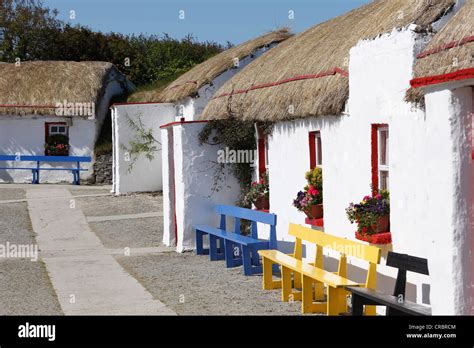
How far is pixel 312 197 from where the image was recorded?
12695 mm

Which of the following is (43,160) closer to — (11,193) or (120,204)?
(11,193)

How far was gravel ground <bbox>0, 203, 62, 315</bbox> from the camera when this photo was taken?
1063 centimetres

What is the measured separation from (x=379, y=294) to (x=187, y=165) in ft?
23.8

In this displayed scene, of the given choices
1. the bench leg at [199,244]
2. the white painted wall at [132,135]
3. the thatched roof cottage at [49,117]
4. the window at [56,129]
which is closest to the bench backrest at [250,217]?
the bench leg at [199,244]

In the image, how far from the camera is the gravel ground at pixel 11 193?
2420 centimetres

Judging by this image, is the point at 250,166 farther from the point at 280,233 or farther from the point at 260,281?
the point at 260,281

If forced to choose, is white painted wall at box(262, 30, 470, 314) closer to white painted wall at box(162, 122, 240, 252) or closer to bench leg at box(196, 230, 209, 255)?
white painted wall at box(162, 122, 240, 252)

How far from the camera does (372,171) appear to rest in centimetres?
1080

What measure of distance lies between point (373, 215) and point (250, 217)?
3.23 metres

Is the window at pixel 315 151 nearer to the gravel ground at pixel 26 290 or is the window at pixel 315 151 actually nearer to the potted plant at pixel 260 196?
the potted plant at pixel 260 196

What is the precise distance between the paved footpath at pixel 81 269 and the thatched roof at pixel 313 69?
336cm

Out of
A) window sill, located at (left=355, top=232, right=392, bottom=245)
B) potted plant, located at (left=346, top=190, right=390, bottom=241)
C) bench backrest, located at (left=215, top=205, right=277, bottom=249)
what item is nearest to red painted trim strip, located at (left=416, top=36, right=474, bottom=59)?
potted plant, located at (left=346, top=190, right=390, bottom=241)

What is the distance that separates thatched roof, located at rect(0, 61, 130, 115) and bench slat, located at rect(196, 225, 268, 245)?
550 inches

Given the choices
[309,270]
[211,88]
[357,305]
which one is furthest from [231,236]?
[211,88]
